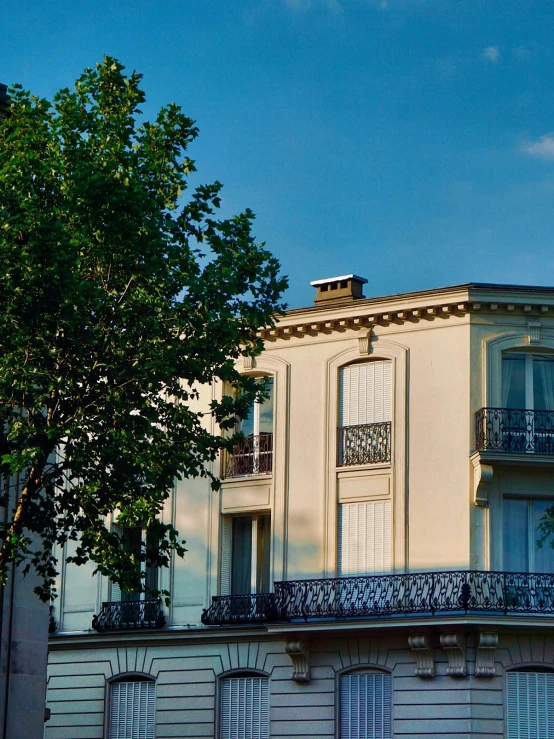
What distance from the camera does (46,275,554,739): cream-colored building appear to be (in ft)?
111

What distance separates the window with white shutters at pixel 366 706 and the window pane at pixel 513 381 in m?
7.06

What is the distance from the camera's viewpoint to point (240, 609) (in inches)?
1438

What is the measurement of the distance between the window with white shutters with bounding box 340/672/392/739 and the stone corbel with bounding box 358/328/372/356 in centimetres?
781

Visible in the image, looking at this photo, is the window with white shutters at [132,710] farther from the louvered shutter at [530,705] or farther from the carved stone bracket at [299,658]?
the louvered shutter at [530,705]

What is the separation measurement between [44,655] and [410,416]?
439 inches

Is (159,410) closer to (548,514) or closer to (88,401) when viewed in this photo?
(88,401)

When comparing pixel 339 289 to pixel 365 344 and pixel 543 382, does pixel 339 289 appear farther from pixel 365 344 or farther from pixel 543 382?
pixel 543 382

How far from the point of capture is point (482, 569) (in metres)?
34.1

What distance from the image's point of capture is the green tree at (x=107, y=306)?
24328mm

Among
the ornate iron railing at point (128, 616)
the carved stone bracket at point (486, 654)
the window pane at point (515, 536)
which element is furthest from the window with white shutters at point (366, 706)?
the ornate iron railing at point (128, 616)

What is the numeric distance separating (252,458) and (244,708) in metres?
6.17

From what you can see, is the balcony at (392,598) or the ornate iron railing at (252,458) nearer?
the balcony at (392,598)

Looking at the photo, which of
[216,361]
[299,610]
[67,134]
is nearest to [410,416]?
[299,610]

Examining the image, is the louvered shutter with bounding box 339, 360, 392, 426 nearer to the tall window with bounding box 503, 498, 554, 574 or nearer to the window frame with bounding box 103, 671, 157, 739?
Result: the tall window with bounding box 503, 498, 554, 574
